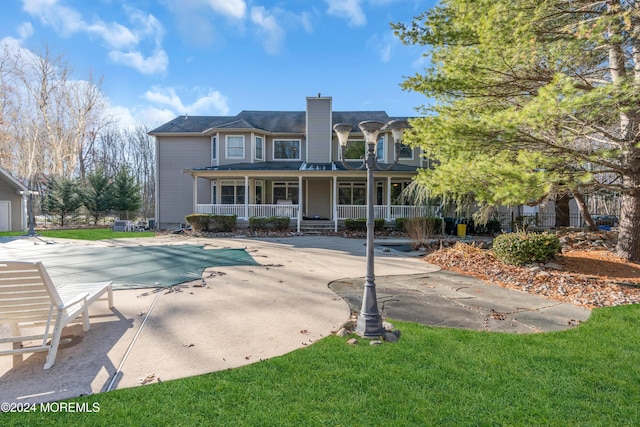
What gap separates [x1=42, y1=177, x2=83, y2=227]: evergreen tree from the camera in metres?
20.1

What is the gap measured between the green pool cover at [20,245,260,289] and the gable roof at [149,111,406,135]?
1109 cm

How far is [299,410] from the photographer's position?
86.9 inches

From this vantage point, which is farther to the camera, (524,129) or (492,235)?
(492,235)

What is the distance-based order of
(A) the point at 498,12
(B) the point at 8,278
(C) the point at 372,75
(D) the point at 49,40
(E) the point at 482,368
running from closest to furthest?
1. (B) the point at 8,278
2. (E) the point at 482,368
3. (A) the point at 498,12
4. (C) the point at 372,75
5. (D) the point at 49,40

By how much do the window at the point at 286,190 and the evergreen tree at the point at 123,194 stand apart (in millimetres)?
10247

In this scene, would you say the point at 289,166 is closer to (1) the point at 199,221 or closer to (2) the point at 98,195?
(1) the point at 199,221

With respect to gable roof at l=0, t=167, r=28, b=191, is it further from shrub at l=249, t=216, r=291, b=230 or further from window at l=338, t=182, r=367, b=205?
window at l=338, t=182, r=367, b=205

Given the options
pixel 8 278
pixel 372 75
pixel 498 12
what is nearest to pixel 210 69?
pixel 372 75

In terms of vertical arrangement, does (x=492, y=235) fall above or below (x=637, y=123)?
below

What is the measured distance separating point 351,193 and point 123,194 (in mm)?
15678

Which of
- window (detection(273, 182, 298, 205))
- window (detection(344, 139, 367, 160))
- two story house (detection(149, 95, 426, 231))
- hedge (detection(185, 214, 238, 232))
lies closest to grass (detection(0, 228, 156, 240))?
hedge (detection(185, 214, 238, 232))

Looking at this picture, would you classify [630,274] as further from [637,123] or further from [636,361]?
[636,361]

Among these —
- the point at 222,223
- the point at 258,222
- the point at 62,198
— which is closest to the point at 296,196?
the point at 258,222

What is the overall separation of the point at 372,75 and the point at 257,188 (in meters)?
9.17
